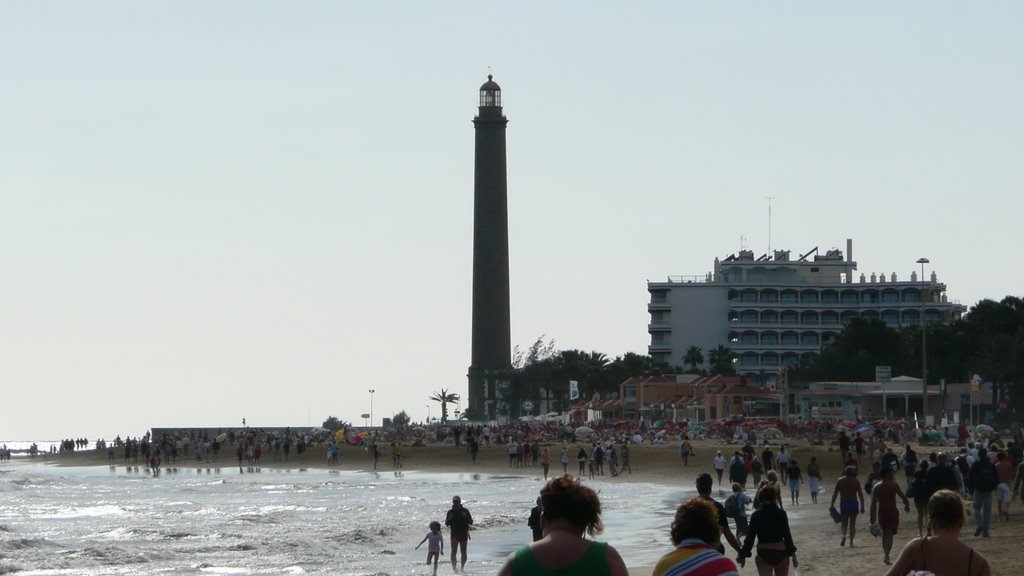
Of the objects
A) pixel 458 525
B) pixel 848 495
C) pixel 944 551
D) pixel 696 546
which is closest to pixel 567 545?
pixel 696 546

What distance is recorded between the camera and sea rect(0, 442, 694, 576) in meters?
25.7

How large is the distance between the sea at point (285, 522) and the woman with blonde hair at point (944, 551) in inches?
589

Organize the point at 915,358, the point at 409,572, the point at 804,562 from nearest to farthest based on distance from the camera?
the point at 804,562
the point at 409,572
the point at 915,358

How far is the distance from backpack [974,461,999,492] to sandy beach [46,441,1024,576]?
Result: 0.68m

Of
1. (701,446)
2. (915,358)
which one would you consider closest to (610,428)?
(701,446)

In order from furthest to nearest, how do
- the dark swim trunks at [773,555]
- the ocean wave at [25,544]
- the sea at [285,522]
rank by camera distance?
the ocean wave at [25,544] → the sea at [285,522] → the dark swim trunks at [773,555]

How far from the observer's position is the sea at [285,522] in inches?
1011

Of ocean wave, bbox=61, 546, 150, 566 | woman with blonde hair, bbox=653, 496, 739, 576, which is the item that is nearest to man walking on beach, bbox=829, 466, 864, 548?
woman with blonde hair, bbox=653, 496, 739, 576

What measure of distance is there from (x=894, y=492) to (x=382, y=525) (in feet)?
56.8

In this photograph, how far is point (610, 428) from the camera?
76.9m

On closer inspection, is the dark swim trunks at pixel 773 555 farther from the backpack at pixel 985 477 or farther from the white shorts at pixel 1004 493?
the white shorts at pixel 1004 493

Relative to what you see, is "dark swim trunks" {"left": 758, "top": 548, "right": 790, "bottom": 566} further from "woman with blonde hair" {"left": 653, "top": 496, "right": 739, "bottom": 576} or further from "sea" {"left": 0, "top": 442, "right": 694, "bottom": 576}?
"sea" {"left": 0, "top": 442, "right": 694, "bottom": 576}

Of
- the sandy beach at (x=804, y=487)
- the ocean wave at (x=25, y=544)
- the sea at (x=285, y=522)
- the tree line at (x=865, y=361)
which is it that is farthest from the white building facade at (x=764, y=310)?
the ocean wave at (x=25, y=544)

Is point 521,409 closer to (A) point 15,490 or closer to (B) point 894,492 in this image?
(A) point 15,490
